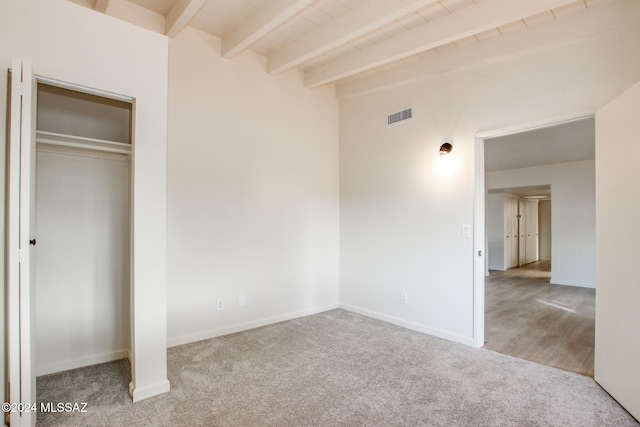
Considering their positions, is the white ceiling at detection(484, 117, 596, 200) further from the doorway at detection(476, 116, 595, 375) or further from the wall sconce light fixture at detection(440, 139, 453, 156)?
the wall sconce light fixture at detection(440, 139, 453, 156)

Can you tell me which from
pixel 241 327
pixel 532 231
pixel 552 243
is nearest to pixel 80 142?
pixel 241 327

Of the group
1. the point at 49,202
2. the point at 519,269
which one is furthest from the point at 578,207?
the point at 49,202

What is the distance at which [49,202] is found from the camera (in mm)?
2635

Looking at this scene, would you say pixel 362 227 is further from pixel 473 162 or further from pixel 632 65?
pixel 632 65

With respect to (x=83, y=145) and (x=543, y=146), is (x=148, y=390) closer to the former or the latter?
(x=83, y=145)

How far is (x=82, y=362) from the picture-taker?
2.74m

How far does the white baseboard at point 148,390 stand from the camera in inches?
87.1

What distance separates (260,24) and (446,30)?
165cm

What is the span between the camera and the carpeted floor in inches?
79.9

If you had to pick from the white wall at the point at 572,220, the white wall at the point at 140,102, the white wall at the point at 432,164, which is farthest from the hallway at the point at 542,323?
the white wall at the point at 140,102

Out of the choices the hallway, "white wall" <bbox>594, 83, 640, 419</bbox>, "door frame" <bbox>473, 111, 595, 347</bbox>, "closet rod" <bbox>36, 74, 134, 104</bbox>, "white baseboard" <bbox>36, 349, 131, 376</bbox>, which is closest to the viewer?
"closet rod" <bbox>36, 74, 134, 104</bbox>

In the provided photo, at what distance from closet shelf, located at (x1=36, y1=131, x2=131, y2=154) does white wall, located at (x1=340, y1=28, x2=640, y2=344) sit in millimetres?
2816

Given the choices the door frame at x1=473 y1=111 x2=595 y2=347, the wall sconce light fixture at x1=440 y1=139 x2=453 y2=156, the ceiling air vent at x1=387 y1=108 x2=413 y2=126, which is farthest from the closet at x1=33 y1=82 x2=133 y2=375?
the door frame at x1=473 y1=111 x2=595 y2=347

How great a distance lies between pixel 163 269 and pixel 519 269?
932 centimetres
